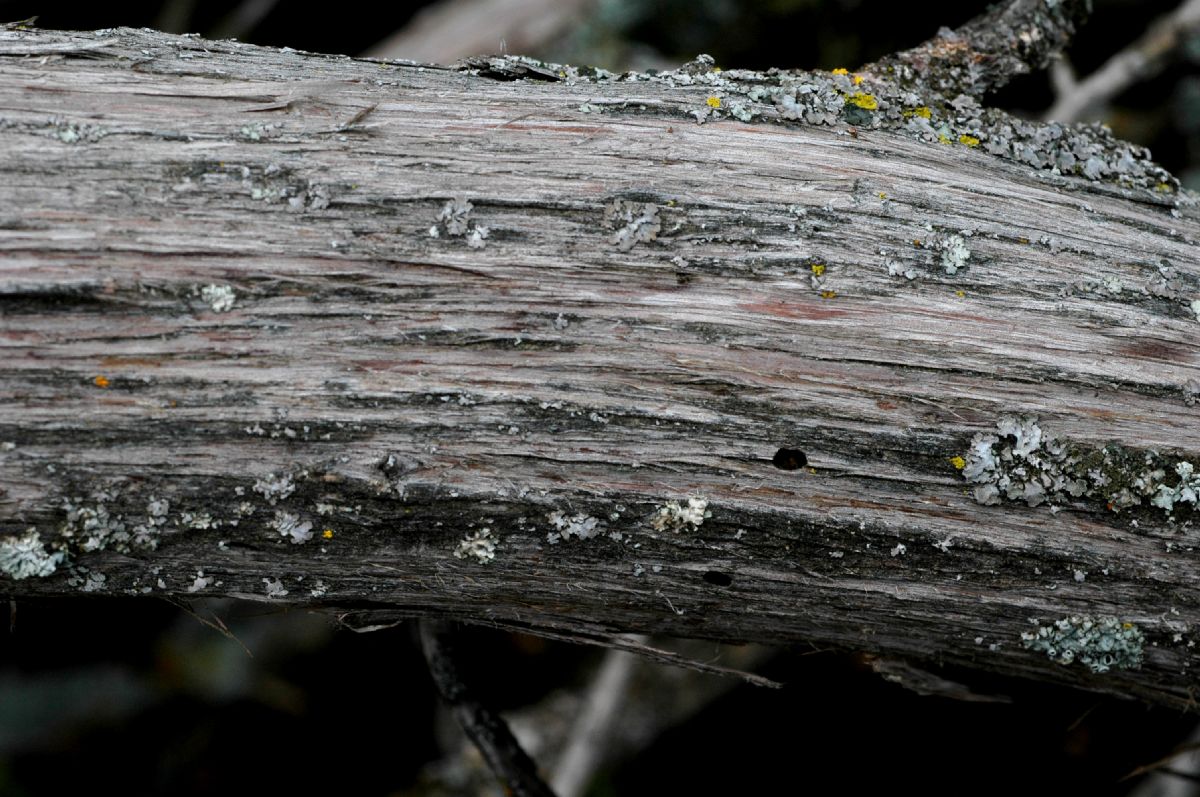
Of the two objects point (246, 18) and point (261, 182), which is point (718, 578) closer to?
point (261, 182)

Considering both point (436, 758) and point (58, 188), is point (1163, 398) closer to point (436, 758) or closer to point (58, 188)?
point (58, 188)

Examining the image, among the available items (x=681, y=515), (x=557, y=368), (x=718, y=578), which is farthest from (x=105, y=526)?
(x=718, y=578)

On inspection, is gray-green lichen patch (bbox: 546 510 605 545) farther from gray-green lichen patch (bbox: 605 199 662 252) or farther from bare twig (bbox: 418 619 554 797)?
bare twig (bbox: 418 619 554 797)

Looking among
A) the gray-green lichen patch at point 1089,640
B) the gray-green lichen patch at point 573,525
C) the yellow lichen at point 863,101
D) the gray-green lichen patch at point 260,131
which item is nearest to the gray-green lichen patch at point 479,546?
the gray-green lichen patch at point 573,525

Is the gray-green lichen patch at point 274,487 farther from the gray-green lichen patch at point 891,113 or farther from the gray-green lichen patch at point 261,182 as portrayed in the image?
the gray-green lichen patch at point 891,113

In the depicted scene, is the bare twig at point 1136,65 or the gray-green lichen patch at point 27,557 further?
the bare twig at point 1136,65

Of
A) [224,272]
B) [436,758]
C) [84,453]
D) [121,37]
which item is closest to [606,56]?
[121,37]
